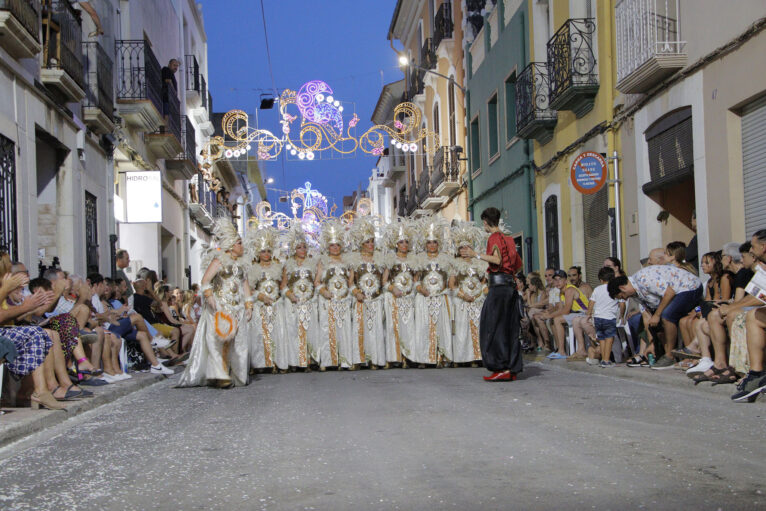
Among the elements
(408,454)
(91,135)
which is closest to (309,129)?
(91,135)

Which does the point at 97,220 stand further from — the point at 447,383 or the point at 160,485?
the point at 160,485

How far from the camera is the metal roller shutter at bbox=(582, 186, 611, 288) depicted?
1806cm

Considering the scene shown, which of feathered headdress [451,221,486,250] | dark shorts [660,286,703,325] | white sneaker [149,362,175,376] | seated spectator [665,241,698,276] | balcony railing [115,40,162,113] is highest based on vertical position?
balcony railing [115,40,162,113]

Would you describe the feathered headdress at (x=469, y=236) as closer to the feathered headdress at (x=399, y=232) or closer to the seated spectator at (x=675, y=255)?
the feathered headdress at (x=399, y=232)

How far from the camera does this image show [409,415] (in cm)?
780

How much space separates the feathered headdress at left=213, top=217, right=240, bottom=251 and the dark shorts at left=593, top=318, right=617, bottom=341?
202 inches

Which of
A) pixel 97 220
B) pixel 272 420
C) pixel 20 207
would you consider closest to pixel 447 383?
pixel 272 420

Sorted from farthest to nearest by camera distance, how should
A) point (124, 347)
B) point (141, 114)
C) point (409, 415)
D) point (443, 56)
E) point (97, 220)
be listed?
1. point (443, 56)
2. point (141, 114)
3. point (97, 220)
4. point (124, 347)
5. point (409, 415)

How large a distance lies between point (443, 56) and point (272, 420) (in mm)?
27241

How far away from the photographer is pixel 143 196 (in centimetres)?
2308

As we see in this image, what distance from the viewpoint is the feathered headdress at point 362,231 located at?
578 inches

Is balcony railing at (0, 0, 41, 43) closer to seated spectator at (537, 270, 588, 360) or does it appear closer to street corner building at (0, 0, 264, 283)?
street corner building at (0, 0, 264, 283)

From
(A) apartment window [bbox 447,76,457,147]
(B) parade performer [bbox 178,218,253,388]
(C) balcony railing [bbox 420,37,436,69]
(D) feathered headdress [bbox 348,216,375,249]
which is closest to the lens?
(B) parade performer [bbox 178,218,253,388]

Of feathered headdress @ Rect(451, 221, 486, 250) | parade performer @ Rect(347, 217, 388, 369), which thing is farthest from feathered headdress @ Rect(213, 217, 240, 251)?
feathered headdress @ Rect(451, 221, 486, 250)
